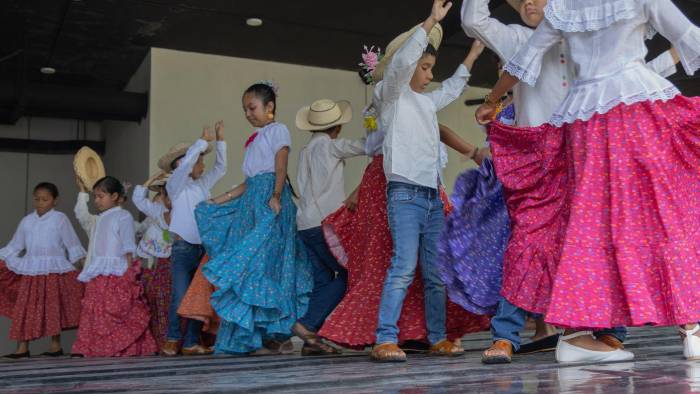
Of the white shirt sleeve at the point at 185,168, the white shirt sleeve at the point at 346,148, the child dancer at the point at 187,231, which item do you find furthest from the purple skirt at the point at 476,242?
the white shirt sleeve at the point at 185,168

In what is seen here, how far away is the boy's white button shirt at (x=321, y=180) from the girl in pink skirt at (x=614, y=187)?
1.84 m

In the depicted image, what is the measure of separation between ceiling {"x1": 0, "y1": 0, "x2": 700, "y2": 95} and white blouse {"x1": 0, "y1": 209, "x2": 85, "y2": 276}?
5.59ft

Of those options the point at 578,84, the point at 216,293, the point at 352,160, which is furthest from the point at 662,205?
the point at 352,160

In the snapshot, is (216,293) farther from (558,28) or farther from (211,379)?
(558,28)

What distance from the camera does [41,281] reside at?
6.76 m

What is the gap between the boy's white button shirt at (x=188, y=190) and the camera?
518 cm

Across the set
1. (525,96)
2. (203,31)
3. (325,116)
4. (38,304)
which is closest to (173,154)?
(325,116)

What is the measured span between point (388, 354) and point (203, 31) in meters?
5.16

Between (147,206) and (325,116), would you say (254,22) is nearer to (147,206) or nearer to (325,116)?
(147,206)

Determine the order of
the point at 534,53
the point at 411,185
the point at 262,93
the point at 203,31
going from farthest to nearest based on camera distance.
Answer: the point at 203,31
the point at 262,93
the point at 411,185
the point at 534,53

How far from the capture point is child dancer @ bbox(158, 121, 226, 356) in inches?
204

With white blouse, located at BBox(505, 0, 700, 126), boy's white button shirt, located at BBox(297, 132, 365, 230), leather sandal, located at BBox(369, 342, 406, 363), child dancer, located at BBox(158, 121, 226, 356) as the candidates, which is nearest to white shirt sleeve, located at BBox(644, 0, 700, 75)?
white blouse, located at BBox(505, 0, 700, 126)

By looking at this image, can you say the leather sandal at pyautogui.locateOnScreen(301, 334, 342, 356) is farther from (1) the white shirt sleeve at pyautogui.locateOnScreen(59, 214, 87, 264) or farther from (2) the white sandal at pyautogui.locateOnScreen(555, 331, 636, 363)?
(1) the white shirt sleeve at pyautogui.locateOnScreen(59, 214, 87, 264)

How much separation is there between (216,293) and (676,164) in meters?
2.48
